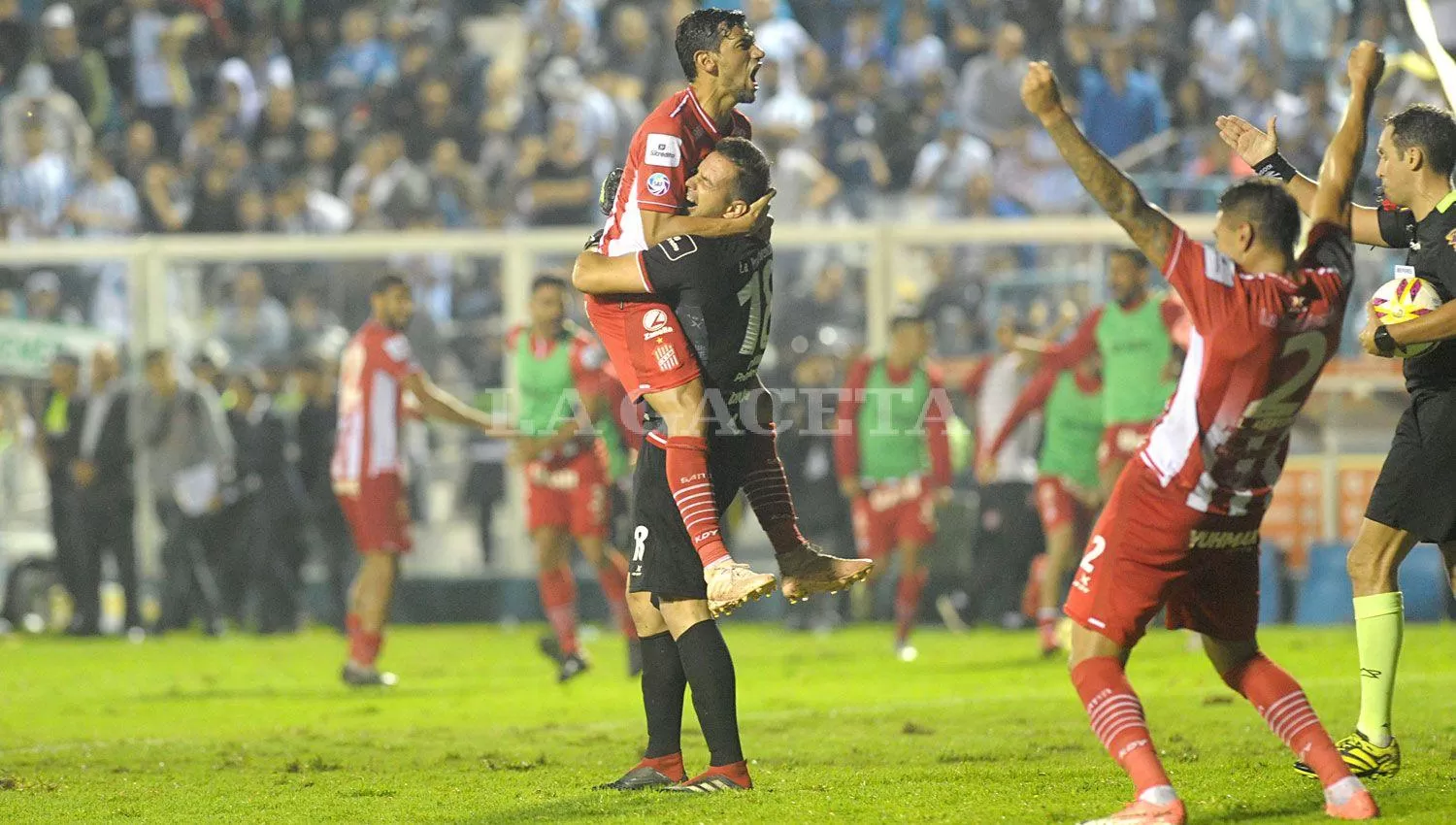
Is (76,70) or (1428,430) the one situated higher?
(76,70)

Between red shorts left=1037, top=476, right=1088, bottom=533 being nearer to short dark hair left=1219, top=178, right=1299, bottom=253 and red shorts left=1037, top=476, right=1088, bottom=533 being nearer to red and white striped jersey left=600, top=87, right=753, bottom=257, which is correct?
red and white striped jersey left=600, top=87, right=753, bottom=257

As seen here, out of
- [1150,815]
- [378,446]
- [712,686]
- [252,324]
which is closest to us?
[1150,815]

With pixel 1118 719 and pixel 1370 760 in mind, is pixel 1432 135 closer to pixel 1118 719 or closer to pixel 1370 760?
pixel 1370 760

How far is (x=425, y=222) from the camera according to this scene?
19281 mm

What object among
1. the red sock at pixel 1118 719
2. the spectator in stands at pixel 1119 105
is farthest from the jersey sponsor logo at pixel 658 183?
the spectator in stands at pixel 1119 105

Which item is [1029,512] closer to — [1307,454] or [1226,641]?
[1307,454]

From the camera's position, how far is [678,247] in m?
6.39

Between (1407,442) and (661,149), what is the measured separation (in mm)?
3122

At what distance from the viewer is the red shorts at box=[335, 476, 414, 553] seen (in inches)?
490

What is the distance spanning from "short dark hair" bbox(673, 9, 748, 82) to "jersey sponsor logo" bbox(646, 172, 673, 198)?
1.54 ft

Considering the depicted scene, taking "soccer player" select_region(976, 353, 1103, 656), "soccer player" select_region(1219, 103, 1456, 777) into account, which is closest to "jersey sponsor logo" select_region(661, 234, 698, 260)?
"soccer player" select_region(1219, 103, 1456, 777)

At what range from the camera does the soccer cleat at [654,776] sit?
6672 mm

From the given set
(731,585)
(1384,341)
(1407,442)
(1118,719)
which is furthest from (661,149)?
(1407,442)

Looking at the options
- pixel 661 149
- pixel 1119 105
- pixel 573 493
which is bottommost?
pixel 573 493
